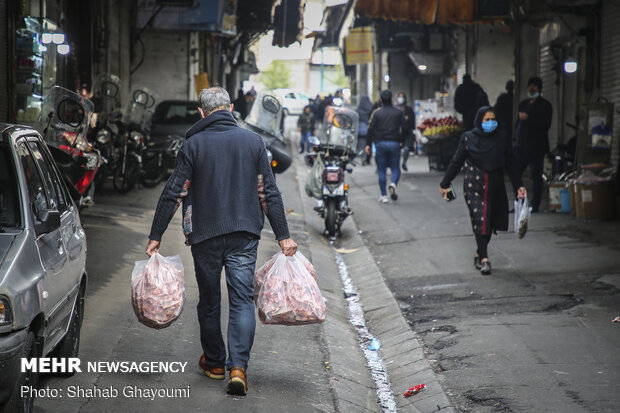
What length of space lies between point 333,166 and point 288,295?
7.76m

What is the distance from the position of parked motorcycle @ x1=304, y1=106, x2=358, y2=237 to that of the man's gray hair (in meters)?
7.35

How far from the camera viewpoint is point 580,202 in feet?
44.6

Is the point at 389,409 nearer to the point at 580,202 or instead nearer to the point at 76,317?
the point at 76,317

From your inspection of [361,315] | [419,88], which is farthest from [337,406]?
[419,88]

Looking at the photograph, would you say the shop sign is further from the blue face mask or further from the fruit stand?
the blue face mask

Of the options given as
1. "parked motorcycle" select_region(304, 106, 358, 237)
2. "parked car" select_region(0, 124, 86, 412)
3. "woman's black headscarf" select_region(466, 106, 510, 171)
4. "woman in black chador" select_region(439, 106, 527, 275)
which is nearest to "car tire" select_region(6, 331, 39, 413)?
"parked car" select_region(0, 124, 86, 412)

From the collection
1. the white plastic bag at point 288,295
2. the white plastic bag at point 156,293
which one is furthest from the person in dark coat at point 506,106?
the white plastic bag at point 156,293

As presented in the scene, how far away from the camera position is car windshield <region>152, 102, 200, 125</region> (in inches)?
808

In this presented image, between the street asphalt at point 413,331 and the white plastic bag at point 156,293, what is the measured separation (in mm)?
447

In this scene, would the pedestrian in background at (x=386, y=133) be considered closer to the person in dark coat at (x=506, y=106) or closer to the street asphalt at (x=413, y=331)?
the street asphalt at (x=413, y=331)

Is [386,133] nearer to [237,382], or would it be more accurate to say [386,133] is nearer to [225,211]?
[225,211]

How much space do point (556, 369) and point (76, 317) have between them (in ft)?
10.5

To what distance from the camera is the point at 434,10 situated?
2088 cm

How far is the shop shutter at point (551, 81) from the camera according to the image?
20.1 meters
